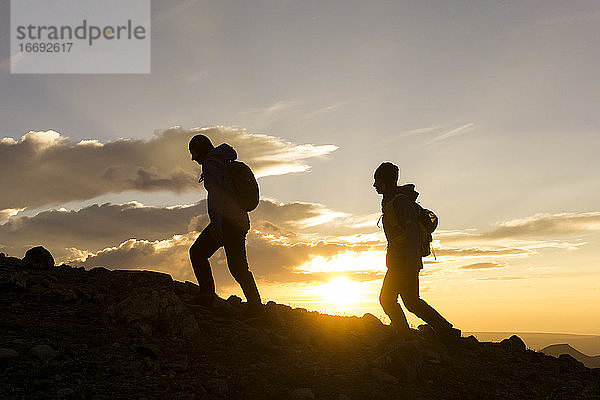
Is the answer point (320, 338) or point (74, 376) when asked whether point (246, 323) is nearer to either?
point (320, 338)

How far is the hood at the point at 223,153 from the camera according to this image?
7684 millimetres

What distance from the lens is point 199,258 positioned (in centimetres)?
804

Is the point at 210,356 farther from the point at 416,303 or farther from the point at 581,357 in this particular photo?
the point at 581,357

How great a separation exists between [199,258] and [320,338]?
87.8 inches

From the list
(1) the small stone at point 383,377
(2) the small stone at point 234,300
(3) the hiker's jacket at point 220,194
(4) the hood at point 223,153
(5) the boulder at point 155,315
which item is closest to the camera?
(1) the small stone at point 383,377

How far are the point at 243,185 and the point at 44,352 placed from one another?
3271mm

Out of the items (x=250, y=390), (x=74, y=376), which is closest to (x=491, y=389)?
(x=250, y=390)

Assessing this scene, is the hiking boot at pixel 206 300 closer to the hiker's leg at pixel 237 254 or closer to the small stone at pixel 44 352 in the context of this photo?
the hiker's leg at pixel 237 254

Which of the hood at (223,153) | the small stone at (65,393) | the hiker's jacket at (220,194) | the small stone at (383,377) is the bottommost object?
the small stone at (383,377)

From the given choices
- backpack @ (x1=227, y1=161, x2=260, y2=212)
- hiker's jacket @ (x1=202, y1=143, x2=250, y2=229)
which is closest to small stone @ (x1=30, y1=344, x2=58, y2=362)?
hiker's jacket @ (x1=202, y1=143, x2=250, y2=229)

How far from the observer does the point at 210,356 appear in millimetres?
6602

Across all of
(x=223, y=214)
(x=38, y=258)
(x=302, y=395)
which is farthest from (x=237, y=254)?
(x=38, y=258)

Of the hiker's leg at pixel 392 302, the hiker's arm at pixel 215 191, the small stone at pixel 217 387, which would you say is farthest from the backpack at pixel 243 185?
the small stone at pixel 217 387

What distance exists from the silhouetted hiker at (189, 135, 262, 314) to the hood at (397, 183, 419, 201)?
2.35 metres
